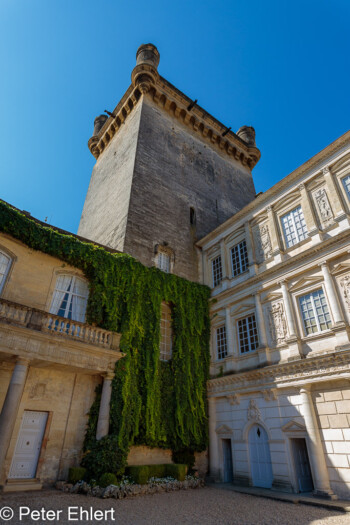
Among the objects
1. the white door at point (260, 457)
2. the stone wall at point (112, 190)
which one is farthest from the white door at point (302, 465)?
the stone wall at point (112, 190)

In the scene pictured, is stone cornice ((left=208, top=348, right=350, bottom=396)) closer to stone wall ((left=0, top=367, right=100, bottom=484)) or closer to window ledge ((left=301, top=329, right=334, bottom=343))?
window ledge ((left=301, top=329, right=334, bottom=343))

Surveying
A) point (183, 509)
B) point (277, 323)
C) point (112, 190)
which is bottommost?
point (183, 509)

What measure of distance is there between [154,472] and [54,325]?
6.91 metres

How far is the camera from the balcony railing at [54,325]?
10.8 metres

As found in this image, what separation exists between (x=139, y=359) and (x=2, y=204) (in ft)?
29.0

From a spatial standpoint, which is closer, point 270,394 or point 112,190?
point 270,394

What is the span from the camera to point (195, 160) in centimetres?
2473

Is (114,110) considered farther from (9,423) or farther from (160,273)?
(9,423)

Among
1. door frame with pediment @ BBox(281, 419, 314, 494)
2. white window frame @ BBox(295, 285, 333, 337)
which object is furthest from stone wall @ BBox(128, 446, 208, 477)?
white window frame @ BBox(295, 285, 333, 337)

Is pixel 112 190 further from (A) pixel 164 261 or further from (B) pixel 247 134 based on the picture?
(B) pixel 247 134

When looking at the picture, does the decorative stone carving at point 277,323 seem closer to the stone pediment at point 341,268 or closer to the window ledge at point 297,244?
the window ledge at point 297,244

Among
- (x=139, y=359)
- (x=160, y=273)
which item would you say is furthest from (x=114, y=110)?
(x=139, y=359)

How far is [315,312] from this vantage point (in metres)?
12.5

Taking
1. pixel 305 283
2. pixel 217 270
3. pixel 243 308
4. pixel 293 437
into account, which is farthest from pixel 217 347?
pixel 305 283
